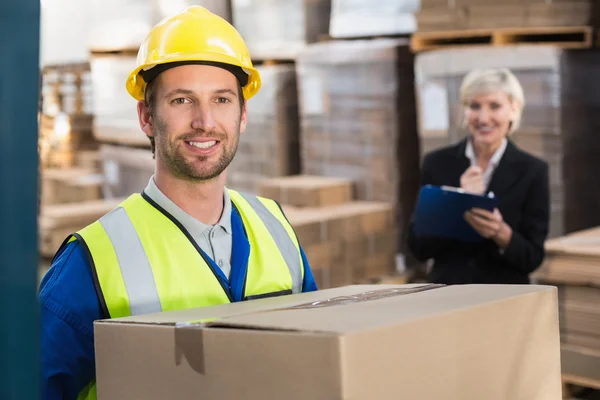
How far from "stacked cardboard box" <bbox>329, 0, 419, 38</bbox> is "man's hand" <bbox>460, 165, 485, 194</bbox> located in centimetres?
192

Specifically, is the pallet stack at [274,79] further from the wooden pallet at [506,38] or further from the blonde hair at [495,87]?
the blonde hair at [495,87]

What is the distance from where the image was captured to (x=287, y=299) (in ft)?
5.96

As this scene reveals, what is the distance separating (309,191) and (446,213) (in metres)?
2.19

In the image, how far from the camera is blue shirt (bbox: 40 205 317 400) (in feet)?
6.21

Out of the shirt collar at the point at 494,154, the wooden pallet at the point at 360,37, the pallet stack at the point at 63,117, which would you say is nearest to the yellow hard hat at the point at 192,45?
the shirt collar at the point at 494,154

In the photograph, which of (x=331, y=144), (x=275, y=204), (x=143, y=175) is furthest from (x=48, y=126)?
(x=275, y=204)

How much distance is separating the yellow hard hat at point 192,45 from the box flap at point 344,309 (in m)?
0.60

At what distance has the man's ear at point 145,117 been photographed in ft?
7.24

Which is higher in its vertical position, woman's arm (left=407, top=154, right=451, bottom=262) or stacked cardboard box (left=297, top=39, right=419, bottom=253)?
stacked cardboard box (left=297, top=39, right=419, bottom=253)

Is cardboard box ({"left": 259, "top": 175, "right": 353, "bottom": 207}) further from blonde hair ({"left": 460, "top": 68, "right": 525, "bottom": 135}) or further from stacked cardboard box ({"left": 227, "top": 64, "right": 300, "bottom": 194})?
blonde hair ({"left": 460, "top": 68, "right": 525, "bottom": 135})

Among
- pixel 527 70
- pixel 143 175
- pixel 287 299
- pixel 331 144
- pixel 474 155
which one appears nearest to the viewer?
pixel 287 299

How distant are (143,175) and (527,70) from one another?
11.2ft

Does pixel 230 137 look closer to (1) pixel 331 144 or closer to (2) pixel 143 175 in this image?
(1) pixel 331 144

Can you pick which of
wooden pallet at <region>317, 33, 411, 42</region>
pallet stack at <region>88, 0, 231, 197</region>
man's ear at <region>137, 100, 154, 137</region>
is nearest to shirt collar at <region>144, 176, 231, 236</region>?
man's ear at <region>137, 100, 154, 137</region>
